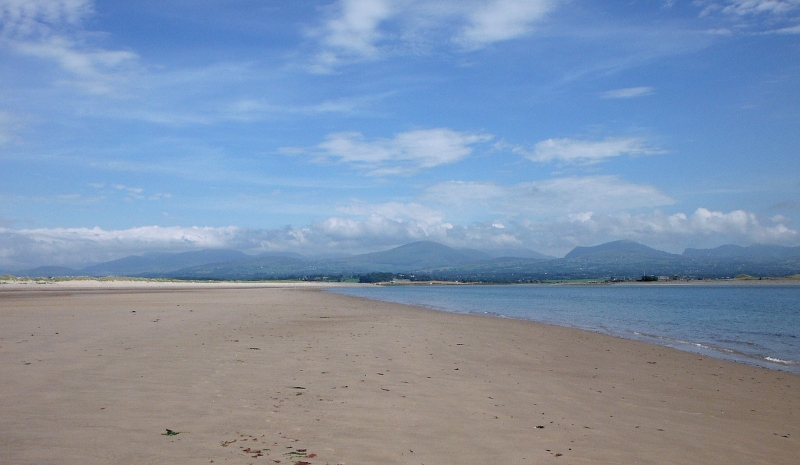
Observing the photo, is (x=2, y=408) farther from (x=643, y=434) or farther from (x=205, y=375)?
(x=643, y=434)

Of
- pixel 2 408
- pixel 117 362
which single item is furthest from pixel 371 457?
pixel 117 362

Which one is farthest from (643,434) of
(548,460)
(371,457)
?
(371,457)

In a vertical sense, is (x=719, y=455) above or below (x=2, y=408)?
below

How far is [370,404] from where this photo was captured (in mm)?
8180

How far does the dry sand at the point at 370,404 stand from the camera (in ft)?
19.6

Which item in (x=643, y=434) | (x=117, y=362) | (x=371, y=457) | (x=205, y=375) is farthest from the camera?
(x=117, y=362)

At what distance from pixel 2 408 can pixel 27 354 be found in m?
5.41

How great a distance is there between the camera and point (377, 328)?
20375 mm

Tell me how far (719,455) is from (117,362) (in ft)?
34.9

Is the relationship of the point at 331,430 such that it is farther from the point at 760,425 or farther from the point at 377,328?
the point at 377,328

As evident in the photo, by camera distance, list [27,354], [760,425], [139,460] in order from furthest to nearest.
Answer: [27,354], [760,425], [139,460]

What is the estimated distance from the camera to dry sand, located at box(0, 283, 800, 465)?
5.98m

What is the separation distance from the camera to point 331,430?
667cm

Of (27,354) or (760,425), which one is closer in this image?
(760,425)
